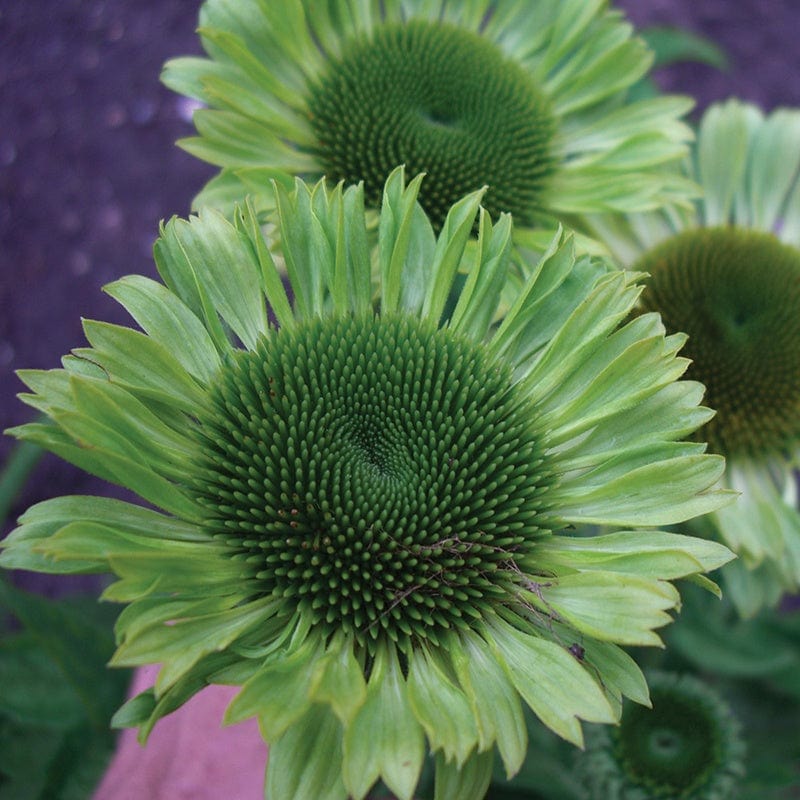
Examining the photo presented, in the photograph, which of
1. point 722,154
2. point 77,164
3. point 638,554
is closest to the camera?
point 638,554

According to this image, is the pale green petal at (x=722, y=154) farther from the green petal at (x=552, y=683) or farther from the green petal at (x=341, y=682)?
the green petal at (x=341, y=682)

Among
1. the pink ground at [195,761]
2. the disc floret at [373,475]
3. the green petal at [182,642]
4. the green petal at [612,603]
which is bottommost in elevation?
the pink ground at [195,761]

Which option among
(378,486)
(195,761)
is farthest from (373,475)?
(195,761)

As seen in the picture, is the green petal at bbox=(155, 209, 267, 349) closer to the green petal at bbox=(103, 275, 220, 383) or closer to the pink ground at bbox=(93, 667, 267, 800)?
the green petal at bbox=(103, 275, 220, 383)

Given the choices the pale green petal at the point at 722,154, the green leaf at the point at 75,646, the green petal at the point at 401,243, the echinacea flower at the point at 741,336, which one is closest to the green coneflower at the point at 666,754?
the echinacea flower at the point at 741,336

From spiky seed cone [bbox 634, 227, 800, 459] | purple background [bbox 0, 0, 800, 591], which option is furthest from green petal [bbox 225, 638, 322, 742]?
purple background [bbox 0, 0, 800, 591]

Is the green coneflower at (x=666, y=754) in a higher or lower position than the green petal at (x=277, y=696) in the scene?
lower

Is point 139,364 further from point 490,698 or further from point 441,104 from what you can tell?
point 441,104
